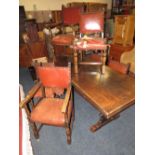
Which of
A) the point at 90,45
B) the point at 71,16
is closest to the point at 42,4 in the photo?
the point at 71,16

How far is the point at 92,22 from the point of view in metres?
2.43

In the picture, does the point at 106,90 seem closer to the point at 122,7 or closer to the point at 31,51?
the point at 31,51

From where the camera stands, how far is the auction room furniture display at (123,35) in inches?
137

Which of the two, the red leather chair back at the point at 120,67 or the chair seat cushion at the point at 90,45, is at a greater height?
the chair seat cushion at the point at 90,45

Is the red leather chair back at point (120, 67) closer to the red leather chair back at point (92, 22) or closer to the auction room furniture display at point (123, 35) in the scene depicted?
the red leather chair back at point (92, 22)

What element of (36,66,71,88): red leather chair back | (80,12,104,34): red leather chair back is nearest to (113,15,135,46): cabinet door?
(80,12,104,34): red leather chair back

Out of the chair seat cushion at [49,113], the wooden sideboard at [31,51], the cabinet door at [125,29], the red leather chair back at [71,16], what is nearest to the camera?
the chair seat cushion at [49,113]

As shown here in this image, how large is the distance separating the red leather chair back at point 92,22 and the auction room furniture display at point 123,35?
52.9 inches

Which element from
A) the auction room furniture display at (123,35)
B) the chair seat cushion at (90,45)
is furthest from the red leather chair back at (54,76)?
the auction room furniture display at (123,35)

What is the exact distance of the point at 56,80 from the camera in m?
1.91

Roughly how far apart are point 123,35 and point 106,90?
7.37ft
